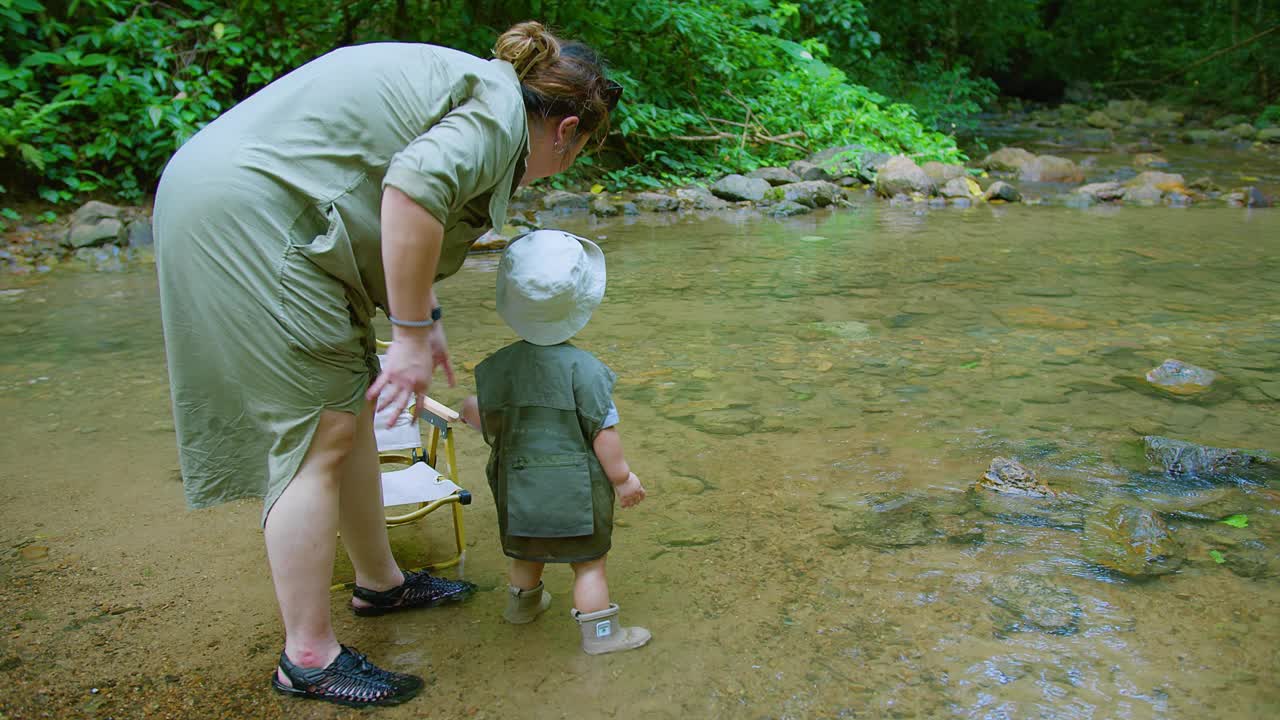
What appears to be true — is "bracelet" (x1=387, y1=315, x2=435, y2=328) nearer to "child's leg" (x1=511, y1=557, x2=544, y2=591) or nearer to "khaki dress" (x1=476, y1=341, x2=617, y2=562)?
"khaki dress" (x1=476, y1=341, x2=617, y2=562)

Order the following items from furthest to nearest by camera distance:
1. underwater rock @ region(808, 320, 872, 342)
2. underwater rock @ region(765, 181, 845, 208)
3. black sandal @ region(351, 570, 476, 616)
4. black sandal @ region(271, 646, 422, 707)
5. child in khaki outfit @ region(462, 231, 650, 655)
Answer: underwater rock @ region(765, 181, 845, 208) → underwater rock @ region(808, 320, 872, 342) → black sandal @ region(351, 570, 476, 616) → child in khaki outfit @ region(462, 231, 650, 655) → black sandal @ region(271, 646, 422, 707)

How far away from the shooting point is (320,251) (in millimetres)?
1725

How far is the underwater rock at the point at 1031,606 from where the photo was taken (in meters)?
2.13

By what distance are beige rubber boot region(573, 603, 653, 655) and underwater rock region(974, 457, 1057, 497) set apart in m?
1.26

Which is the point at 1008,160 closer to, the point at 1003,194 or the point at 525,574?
the point at 1003,194

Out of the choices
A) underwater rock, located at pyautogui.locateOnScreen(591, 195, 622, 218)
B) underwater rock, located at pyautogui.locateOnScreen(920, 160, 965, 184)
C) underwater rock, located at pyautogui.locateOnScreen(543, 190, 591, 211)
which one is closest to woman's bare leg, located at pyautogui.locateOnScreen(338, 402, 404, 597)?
underwater rock, located at pyautogui.locateOnScreen(591, 195, 622, 218)

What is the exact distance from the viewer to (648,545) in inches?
101

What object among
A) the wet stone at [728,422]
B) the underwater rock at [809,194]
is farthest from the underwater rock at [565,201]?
the wet stone at [728,422]

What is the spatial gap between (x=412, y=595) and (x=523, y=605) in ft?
0.91

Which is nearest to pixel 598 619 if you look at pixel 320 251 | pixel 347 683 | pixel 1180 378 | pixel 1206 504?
pixel 347 683

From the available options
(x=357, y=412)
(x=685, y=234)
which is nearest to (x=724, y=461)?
(x=357, y=412)

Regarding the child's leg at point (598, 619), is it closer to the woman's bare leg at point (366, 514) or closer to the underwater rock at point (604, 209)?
the woman's bare leg at point (366, 514)

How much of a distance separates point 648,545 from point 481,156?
4.09 feet

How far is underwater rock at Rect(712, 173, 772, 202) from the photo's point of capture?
9328mm
